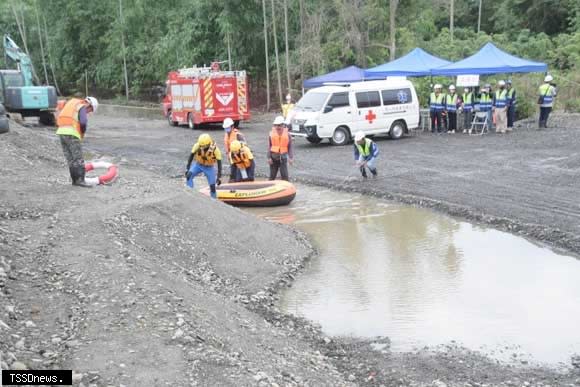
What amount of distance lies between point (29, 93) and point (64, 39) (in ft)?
107

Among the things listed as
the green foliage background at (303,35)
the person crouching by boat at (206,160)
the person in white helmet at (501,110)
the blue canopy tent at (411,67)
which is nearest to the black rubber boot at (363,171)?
the person crouching by boat at (206,160)

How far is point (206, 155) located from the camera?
1362cm

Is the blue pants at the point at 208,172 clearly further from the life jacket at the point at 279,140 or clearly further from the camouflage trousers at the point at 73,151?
the camouflage trousers at the point at 73,151

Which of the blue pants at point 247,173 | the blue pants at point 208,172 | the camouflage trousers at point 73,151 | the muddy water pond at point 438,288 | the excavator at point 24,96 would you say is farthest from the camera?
the excavator at point 24,96

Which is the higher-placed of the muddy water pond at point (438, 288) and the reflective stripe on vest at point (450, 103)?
the reflective stripe on vest at point (450, 103)

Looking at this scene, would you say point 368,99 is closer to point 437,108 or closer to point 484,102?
point 437,108

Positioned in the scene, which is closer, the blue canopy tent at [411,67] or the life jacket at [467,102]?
the life jacket at [467,102]

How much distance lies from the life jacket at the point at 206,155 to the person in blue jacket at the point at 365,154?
3.77 m

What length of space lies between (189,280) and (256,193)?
5.95m

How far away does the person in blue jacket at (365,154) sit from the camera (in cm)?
1600

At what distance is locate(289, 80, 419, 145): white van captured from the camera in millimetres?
22516

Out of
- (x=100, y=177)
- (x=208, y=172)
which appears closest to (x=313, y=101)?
(x=208, y=172)

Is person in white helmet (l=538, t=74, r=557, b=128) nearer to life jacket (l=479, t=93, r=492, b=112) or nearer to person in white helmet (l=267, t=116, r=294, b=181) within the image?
life jacket (l=479, t=93, r=492, b=112)

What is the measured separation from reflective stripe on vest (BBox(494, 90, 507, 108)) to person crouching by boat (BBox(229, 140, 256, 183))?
12.3m
